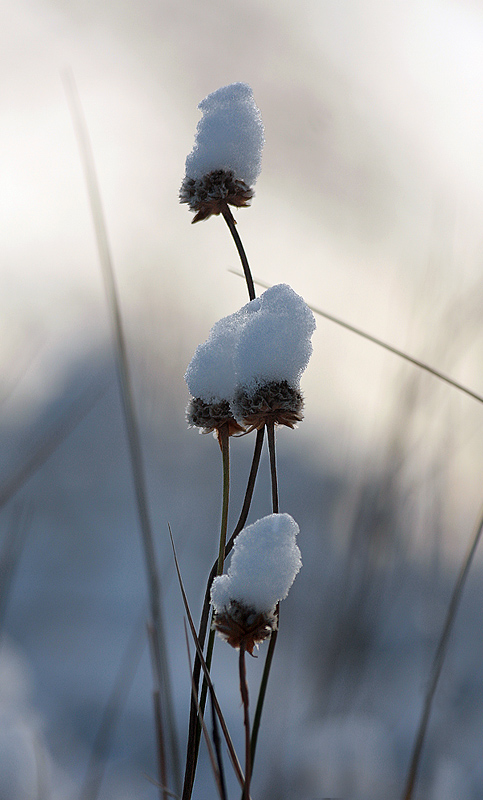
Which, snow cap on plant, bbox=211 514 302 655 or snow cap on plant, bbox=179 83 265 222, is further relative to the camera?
snow cap on plant, bbox=179 83 265 222

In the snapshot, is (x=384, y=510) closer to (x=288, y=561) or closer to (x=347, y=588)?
(x=347, y=588)

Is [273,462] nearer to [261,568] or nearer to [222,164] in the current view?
[261,568]

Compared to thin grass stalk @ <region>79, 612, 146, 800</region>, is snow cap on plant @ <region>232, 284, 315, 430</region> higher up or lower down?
higher up

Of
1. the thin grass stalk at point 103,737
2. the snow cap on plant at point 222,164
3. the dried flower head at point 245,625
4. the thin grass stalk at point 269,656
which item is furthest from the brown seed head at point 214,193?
the thin grass stalk at point 103,737

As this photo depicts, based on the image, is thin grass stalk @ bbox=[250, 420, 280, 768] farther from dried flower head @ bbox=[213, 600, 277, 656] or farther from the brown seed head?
the brown seed head

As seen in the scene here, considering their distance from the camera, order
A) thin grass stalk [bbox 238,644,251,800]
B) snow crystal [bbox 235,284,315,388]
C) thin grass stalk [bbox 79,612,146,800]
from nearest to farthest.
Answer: thin grass stalk [bbox 238,644,251,800], snow crystal [bbox 235,284,315,388], thin grass stalk [bbox 79,612,146,800]

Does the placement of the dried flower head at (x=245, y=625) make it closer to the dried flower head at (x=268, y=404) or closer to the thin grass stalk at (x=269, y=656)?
the thin grass stalk at (x=269, y=656)

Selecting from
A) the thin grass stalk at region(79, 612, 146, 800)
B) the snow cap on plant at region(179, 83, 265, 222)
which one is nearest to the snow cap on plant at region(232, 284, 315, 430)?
the snow cap on plant at region(179, 83, 265, 222)
